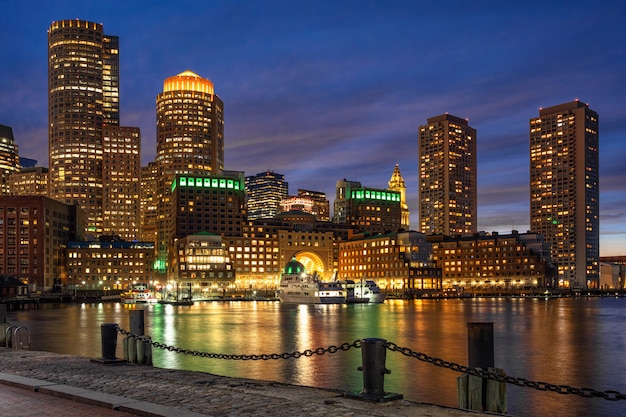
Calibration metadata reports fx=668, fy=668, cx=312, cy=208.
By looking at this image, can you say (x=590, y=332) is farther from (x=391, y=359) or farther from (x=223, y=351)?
(x=223, y=351)

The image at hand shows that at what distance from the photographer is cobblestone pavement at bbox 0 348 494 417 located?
17.2m

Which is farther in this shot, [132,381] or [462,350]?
[462,350]

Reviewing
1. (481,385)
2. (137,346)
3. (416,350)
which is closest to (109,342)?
(137,346)

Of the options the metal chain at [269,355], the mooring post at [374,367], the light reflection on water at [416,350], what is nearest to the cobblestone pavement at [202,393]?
the mooring post at [374,367]

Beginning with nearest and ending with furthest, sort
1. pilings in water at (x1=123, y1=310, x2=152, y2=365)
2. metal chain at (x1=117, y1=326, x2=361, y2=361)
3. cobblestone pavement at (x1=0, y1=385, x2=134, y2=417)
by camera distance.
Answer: cobblestone pavement at (x1=0, y1=385, x2=134, y2=417), metal chain at (x1=117, y1=326, x2=361, y2=361), pilings in water at (x1=123, y1=310, x2=152, y2=365)

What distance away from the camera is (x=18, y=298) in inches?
7544

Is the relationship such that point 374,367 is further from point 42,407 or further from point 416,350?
point 416,350

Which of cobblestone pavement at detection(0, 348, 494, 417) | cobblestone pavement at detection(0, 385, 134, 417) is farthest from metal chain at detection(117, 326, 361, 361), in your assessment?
cobblestone pavement at detection(0, 385, 134, 417)

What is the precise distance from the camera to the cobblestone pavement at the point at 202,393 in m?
17.2

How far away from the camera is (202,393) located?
2053 cm

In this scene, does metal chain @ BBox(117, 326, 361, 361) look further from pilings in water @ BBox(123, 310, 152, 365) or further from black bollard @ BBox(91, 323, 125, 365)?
black bollard @ BBox(91, 323, 125, 365)

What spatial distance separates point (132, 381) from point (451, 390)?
2218 cm

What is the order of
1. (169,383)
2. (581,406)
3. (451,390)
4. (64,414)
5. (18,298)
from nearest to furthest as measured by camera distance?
(64,414) → (169,383) → (581,406) → (451,390) → (18,298)

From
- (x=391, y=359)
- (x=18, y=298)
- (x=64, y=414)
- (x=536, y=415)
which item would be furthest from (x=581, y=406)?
(x=18, y=298)
